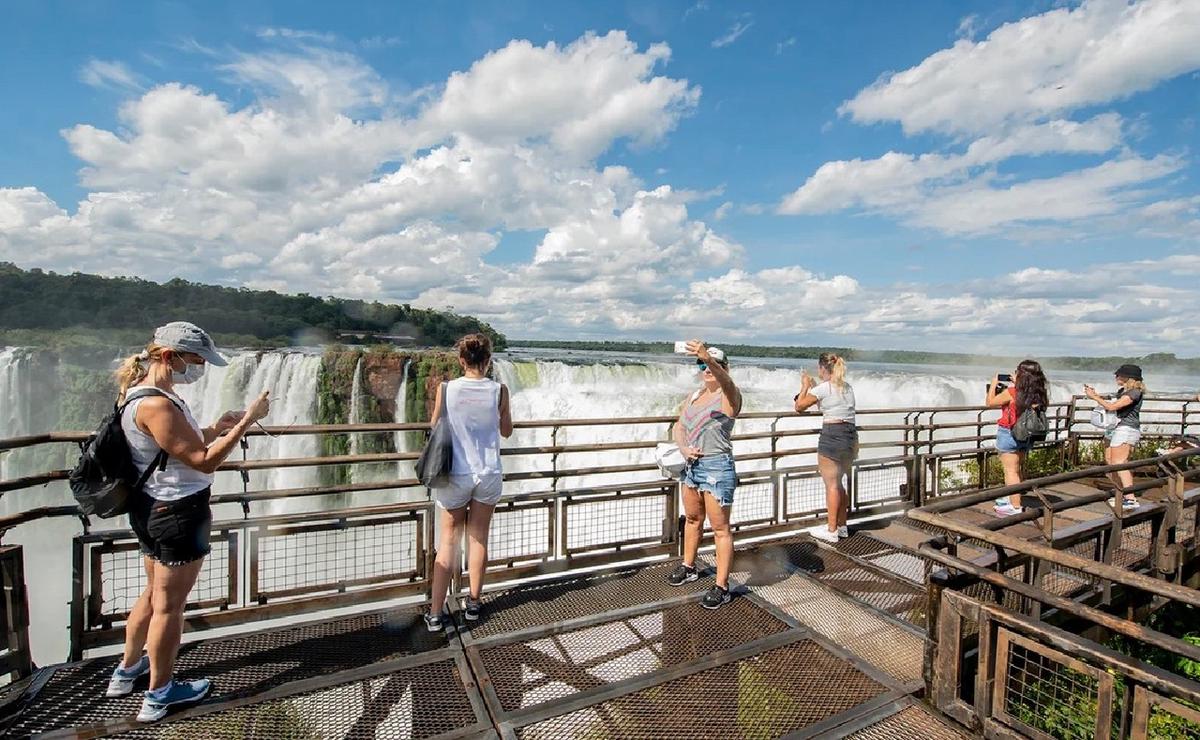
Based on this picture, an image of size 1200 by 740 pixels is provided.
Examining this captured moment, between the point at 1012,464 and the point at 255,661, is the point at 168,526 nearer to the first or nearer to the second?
the point at 255,661

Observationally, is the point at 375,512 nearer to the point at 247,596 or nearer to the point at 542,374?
the point at 247,596

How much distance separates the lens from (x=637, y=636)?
11.1 feet

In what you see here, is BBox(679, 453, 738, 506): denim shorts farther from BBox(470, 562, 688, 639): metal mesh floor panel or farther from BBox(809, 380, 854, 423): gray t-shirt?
BBox(809, 380, 854, 423): gray t-shirt

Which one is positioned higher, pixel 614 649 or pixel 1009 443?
pixel 1009 443

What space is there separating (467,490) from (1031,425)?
5.49 metres

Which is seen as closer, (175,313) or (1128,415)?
(1128,415)

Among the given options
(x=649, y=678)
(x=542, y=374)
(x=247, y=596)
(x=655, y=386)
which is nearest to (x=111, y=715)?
(x=247, y=596)

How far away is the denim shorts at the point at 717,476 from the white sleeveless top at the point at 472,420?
1.41 metres

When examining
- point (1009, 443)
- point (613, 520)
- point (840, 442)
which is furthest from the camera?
point (1009, 443)

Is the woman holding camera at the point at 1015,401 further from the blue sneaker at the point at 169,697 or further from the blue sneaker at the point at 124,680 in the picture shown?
the blue sneaker at the point at 124,680

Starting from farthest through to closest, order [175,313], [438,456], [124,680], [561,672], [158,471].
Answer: [175,313]
[438,456]
[561,672]
[124,680]
[158,471]

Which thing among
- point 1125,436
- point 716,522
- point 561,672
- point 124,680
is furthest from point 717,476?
point 1125,436

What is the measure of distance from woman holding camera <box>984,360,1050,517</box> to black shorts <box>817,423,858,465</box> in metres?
1.76

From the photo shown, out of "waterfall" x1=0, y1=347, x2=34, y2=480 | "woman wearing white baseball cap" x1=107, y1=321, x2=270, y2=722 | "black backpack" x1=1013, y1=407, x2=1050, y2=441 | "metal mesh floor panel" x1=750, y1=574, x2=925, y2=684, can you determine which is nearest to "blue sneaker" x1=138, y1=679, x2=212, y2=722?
"woman wearing white baseball cap" x1=107, y1=321, x2=270, y2=722
